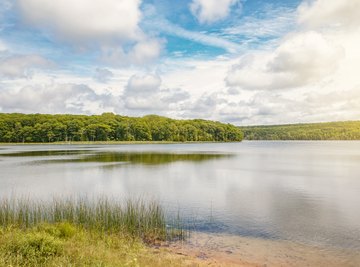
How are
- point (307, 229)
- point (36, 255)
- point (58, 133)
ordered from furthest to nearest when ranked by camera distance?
point (58, 133) → point (307, 229) → point (36, 255)

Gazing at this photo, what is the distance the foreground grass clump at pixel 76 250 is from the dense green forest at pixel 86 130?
12113 centimetres

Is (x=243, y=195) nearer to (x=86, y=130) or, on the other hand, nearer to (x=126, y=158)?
(x=126, y=158)

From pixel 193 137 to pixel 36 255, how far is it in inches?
5758

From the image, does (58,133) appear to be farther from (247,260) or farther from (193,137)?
(247,260)

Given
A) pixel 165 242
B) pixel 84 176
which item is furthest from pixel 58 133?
pixel 165 242

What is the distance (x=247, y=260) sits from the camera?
10.3 m

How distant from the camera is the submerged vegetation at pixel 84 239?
25.6 feet

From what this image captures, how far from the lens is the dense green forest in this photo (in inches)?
4916

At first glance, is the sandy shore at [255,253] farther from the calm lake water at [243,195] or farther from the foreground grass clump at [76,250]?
the foreground grass clump at [76,250]

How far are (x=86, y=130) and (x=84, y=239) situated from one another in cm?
12361

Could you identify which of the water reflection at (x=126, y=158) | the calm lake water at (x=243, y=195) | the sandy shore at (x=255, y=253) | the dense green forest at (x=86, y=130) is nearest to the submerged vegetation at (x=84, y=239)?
the sandy shore at (x=255, y=253)

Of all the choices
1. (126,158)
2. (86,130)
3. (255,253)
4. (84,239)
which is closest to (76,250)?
(84,239)

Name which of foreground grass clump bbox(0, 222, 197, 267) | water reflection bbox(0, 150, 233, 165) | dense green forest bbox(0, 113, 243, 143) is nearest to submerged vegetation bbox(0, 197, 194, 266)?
foreground grass clump bbox(0, 222, 197, 267)

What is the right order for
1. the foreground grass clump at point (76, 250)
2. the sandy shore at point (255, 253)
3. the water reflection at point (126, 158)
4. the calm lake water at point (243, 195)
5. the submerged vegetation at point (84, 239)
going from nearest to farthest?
the foreground grass clump at point (76, 250), the submerged vegetation at point (84, 239), the sandy shore at point (255, 253), the calm lake water at point (243, 195), the water reflection at point (126, 158)
